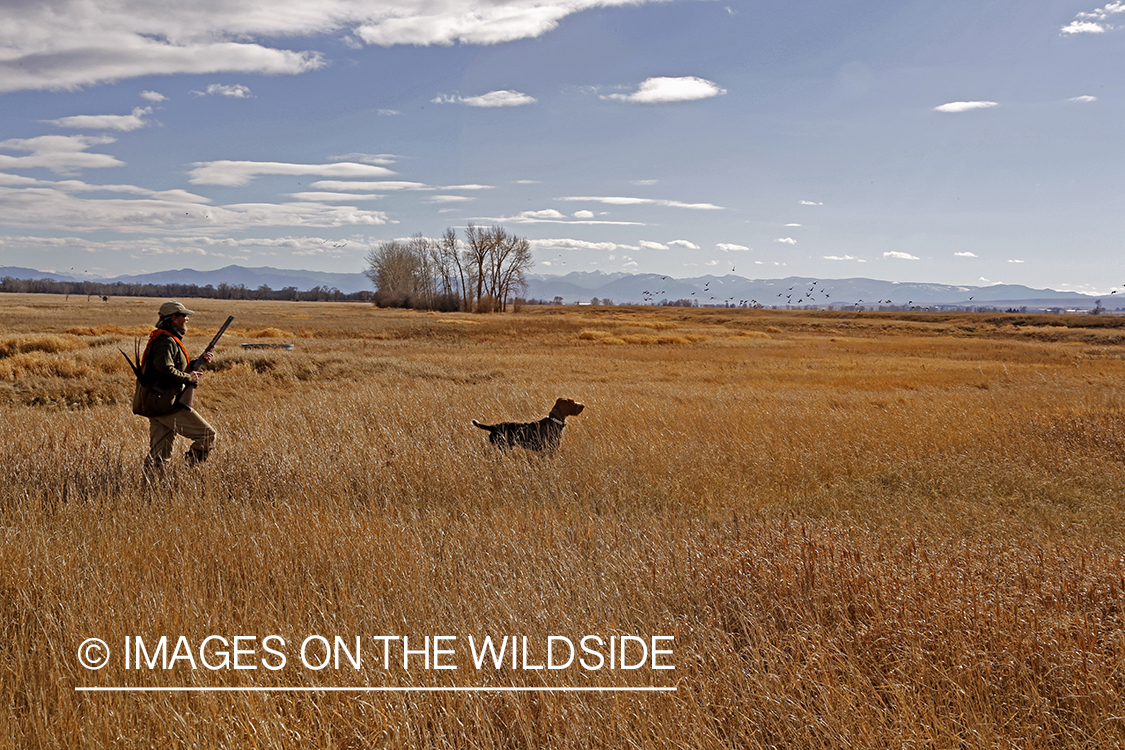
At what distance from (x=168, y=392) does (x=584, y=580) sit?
5476mm

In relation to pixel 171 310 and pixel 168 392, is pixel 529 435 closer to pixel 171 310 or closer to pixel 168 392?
pixel 168 392

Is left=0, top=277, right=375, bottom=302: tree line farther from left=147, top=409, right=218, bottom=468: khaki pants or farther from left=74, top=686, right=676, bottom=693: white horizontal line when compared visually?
left=74, top=686, right=676, bottom=693: white horizontal line

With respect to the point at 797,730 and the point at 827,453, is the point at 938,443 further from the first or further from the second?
the point at 797,730

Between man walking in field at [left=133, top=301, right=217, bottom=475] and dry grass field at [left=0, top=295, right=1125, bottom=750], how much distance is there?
1.09 feet

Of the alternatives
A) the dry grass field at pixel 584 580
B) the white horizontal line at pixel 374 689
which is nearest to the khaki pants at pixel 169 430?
the dry grass field at pixel 584 580

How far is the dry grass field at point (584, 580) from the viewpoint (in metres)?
3.34

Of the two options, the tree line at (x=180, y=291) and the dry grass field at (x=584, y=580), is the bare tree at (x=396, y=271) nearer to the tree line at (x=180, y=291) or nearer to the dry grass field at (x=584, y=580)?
the tree line at (x=180, y=291)

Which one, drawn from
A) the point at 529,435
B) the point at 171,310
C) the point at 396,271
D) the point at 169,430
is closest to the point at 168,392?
the point at 169,430

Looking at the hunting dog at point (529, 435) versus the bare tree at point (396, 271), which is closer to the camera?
the hunting dog at point (529, 435)

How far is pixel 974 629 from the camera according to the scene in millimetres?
3977

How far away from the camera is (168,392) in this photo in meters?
7.60

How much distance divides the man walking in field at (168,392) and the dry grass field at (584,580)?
1.09 feet

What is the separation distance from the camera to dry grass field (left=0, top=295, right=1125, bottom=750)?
3338 mm

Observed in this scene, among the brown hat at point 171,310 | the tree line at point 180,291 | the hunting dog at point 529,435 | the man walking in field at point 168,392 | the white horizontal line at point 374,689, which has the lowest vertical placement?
the white horizontal line at point 374,689
